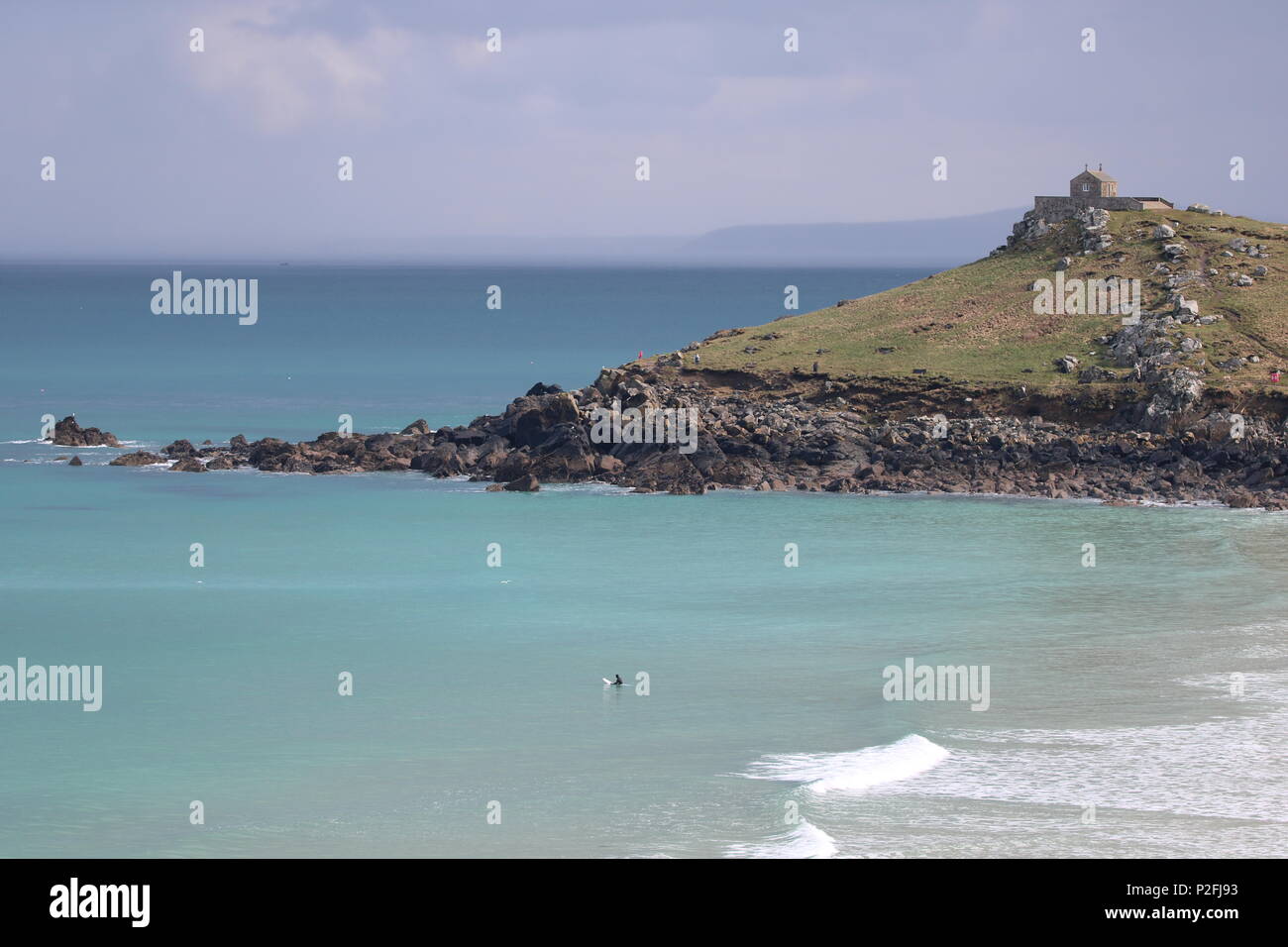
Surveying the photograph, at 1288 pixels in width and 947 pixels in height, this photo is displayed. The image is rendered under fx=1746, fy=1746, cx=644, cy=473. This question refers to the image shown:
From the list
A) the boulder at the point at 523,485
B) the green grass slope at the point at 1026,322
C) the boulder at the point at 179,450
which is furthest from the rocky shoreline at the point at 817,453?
the green grass slope at the point at 1026,322

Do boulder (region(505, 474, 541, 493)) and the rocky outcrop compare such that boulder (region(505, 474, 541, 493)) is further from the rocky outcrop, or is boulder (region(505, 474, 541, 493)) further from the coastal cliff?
the rocky outcrop

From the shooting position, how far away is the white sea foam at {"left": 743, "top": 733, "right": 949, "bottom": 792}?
113 feet

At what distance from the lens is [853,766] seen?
35.7m

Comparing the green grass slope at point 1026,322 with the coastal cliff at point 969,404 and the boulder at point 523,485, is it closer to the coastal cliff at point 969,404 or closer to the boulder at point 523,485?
the coastal cliff at point 969,404

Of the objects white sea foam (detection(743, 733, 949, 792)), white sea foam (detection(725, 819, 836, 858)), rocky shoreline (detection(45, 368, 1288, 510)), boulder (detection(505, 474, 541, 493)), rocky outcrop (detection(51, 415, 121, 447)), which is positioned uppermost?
rocky outcrop (detection(51, 415, 121, 447))

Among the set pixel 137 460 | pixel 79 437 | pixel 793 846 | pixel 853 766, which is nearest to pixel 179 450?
pixel 137 460

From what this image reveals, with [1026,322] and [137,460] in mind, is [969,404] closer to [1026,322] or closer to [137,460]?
[1026,322]

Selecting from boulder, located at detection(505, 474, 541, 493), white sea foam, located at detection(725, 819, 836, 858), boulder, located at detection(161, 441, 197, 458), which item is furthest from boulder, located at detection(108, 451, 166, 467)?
white sea foam, located at detection(725, 819, 836, 858)

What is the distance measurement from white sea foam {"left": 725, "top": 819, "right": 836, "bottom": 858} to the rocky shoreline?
4252 centimetres

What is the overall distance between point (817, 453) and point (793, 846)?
46.9m

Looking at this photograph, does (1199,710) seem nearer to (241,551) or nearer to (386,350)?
(241,551)

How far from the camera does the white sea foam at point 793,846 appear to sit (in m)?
30.1

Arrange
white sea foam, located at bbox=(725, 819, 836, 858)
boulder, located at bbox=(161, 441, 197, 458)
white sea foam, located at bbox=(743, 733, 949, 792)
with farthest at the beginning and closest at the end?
boulder, located at bbox=(161, 441, 197, 458)
white sea foam, located at bbox=(743, 733, 949, 792)
white sea foam, located at bbox=(725, 819, 836, 858)

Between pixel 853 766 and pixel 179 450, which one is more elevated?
pixel 179 450
